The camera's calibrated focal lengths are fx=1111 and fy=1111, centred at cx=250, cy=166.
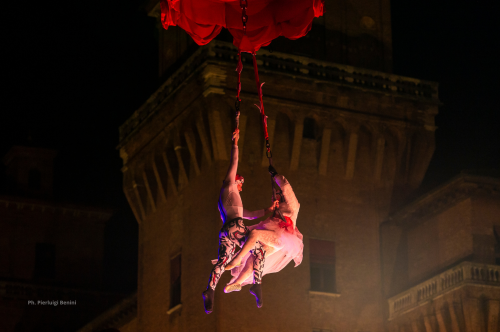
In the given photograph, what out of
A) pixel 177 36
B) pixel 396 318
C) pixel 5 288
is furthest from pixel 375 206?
pixel 5 288

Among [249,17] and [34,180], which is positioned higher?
[34,180]

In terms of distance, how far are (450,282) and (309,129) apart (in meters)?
6.44

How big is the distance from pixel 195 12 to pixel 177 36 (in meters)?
19.6

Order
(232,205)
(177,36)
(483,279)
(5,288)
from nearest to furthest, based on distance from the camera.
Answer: (232,205) < (483,279) < (177,36) < (5,288)

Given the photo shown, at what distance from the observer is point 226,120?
94.6 feet

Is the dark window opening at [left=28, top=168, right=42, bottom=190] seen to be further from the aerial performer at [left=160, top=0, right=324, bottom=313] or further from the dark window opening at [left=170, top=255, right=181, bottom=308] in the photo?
the aerial performer at [left=160, top=0, right=324, bottom=313]

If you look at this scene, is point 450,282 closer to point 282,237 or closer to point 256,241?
point 282,237

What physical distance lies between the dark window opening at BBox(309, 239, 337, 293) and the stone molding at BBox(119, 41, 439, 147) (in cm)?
454

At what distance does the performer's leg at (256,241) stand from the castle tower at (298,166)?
13.9 meters

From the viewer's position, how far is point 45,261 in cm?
4297

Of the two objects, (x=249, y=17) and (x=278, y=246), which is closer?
(x=278, y=246)

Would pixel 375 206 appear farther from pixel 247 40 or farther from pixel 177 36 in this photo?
pixel 247 40

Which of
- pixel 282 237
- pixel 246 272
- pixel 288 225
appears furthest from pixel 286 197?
pixel 246 272

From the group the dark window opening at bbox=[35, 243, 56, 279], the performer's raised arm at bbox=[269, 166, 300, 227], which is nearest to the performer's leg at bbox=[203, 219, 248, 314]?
the performer's raised arm at bbox=[269, 166, 300, 227]
